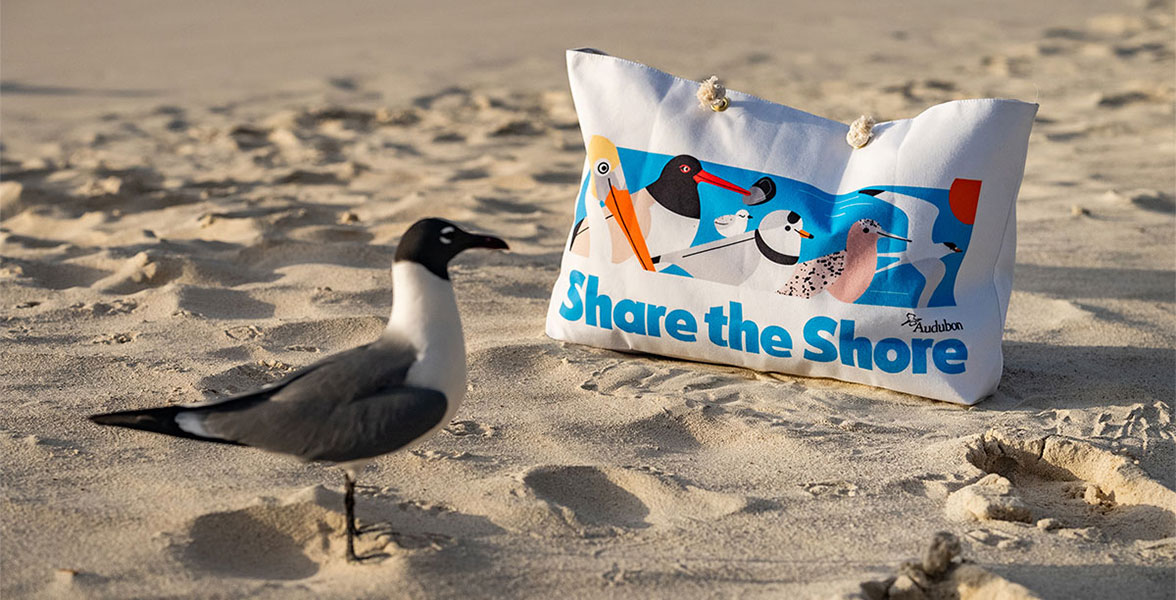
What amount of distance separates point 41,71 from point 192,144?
9.74 ft

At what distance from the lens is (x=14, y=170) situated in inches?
225

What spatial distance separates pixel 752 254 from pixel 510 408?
77 centimetres

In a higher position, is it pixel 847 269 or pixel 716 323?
pixel 847 269

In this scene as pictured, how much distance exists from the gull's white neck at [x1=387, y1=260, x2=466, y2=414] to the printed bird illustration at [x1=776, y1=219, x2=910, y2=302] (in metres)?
1.15

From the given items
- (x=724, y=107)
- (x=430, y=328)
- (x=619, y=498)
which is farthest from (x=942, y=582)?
(x=724, y=107)

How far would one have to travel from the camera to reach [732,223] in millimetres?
3061

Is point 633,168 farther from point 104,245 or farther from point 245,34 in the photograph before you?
point 245,34

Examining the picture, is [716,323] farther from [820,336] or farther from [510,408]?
[510,408]

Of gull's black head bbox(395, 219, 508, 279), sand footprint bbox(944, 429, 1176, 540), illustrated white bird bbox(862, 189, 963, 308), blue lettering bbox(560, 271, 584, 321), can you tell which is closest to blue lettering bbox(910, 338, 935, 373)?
illustrated white bird bbox(862, 189, 963, 308)

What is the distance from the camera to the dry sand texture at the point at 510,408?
6.90ft

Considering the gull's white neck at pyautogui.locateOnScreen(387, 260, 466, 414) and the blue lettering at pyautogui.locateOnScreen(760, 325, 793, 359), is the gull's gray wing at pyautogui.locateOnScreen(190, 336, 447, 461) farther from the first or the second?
the blue lettering at pyautogui.locateOnScreen(760, 325, 793, 359)

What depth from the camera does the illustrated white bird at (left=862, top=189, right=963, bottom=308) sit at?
2922 mm

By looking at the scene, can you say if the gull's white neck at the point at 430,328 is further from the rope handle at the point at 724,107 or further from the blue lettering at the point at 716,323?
the rope handle at the point at 724,107

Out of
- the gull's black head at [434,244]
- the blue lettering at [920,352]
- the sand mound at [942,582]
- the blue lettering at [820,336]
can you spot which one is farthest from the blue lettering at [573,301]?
the sand mound at [942,582]
